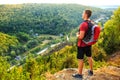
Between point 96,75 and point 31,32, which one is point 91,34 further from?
point 31,32

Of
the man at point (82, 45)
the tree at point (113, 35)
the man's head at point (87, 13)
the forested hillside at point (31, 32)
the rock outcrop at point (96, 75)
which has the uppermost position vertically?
the man's head at point (87, 13)

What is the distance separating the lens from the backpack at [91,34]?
10.1 metres

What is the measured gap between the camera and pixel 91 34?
10.2 metres

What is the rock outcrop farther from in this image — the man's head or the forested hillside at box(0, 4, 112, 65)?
Result: the forested hillside at box(0, 4, 112, 65)

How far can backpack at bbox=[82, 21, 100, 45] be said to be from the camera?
1012 centimetres

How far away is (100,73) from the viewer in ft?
37.3

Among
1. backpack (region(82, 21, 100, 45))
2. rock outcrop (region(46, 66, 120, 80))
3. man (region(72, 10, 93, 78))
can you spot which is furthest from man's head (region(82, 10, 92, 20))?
rock outcrop (region(46, 66, 120, 80))

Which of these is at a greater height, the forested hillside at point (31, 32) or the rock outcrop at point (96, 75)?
the rock outcrop at point (96, 75)

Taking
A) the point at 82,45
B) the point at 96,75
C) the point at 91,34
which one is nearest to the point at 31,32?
the point at 96,75

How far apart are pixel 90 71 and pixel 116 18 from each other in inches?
1307

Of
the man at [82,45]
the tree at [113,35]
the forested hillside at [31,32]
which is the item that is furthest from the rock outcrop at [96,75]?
the forested hillside at [31,32]

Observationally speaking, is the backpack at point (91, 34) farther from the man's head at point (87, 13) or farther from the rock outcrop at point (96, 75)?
the rock outcrop at point (96, 75)

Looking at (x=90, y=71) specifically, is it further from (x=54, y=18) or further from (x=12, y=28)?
(x=54, y=18)

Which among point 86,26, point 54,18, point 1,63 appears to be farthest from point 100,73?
point 54,18
